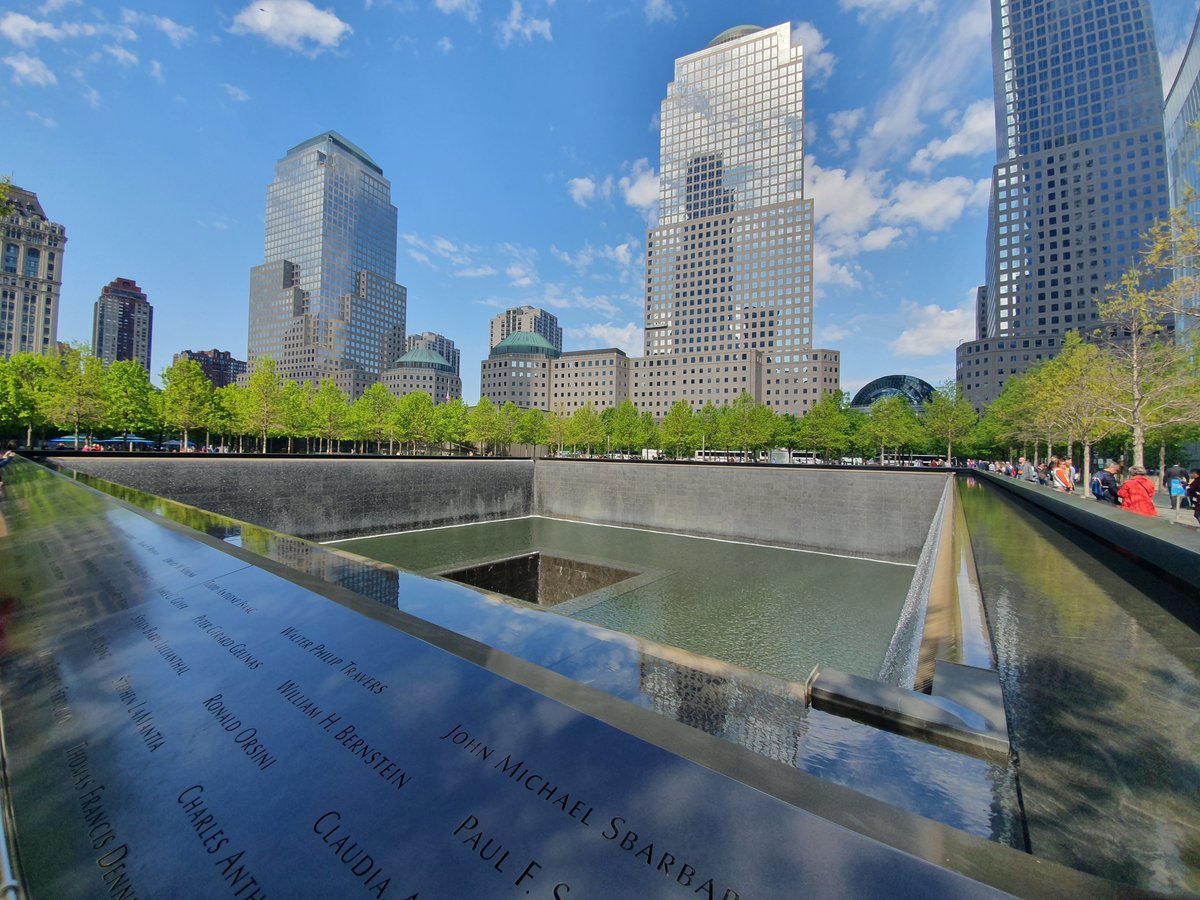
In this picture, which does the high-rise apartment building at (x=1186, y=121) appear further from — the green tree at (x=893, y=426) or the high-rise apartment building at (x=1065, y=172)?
the high-rise apartment building at (x=1065, y=172)

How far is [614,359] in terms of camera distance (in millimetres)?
110312

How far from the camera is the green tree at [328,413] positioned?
46969mm

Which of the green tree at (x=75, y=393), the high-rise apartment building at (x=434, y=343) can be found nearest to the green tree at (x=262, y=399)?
the green tree at (x=75, y=393)

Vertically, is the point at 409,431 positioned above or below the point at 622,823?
above

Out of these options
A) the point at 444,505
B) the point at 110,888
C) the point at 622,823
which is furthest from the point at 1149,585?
the point at 444,505

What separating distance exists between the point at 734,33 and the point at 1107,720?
151 metres

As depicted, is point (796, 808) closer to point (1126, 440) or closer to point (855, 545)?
point (855, 545)

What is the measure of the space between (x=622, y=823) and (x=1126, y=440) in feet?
168

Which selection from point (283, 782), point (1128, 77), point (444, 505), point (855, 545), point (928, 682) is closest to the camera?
point (283, 782)

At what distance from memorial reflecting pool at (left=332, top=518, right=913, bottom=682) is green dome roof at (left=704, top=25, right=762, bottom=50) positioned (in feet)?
429

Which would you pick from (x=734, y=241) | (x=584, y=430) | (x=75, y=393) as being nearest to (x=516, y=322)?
(x=734, y=241)

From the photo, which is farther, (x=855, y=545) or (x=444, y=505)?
(x=444, y=505)

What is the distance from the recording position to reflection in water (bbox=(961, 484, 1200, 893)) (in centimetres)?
146

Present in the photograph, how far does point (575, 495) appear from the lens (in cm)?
3178
